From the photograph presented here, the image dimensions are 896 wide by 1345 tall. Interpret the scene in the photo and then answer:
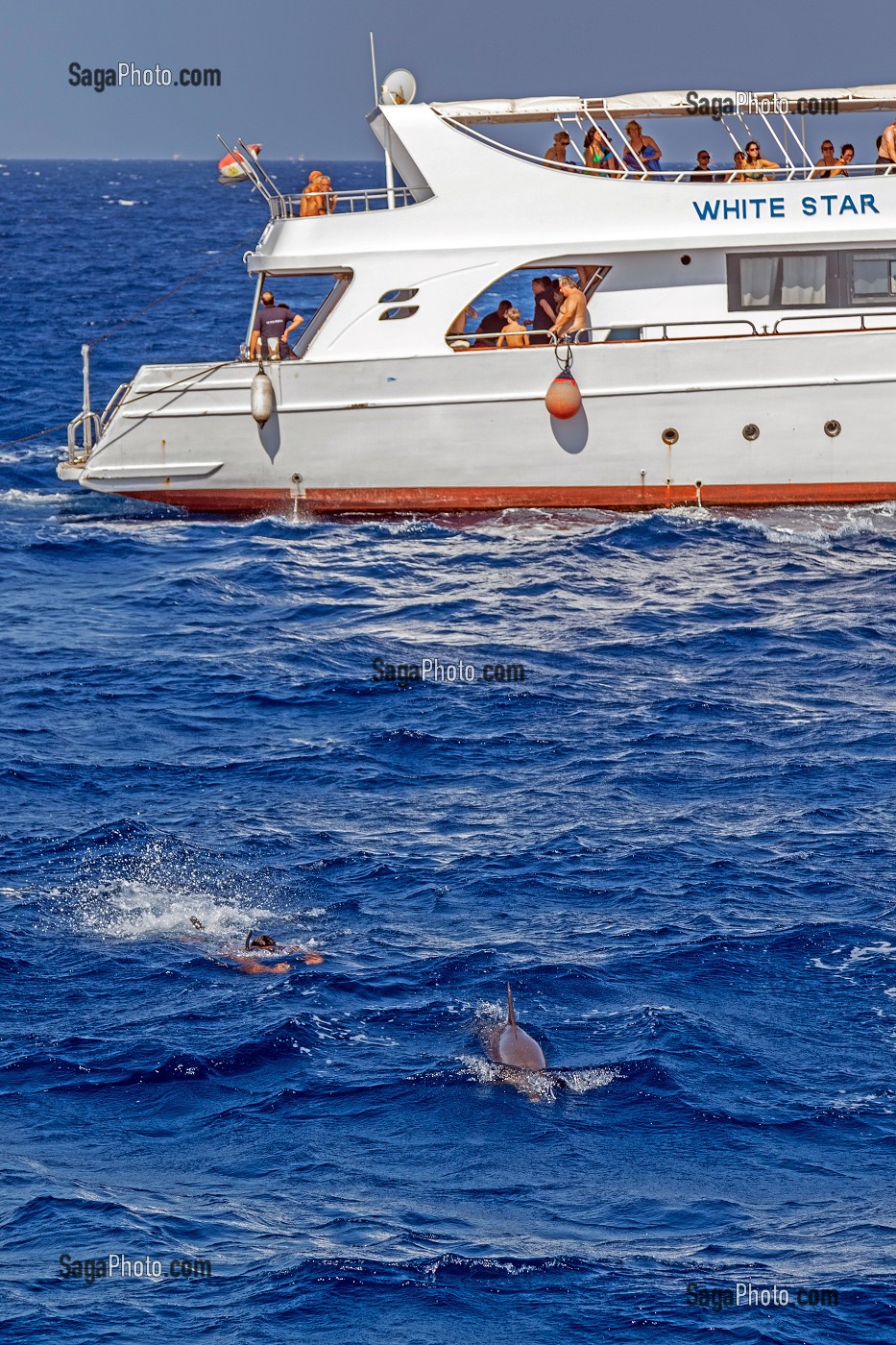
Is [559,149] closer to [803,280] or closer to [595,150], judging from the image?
[595,150]

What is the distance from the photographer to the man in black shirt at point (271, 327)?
26109mm

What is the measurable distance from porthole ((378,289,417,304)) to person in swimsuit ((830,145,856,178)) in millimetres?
6034

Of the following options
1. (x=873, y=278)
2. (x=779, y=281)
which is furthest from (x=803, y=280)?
(x=873, y=278)

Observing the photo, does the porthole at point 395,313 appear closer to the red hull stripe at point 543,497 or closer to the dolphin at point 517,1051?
the red hull stripe at point 543,497

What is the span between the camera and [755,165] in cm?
2562

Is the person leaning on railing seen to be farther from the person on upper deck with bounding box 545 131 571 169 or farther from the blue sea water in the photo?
the blue sea water

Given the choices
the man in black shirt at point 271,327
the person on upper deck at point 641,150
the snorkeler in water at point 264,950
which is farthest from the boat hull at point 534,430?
the snorkeler in water at point 264,950

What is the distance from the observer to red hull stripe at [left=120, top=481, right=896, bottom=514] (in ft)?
83.8

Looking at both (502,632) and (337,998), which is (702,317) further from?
(337,998)

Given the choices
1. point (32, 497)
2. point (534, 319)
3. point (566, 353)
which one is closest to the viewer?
point (566, 353)

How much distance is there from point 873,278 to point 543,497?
5.51 meters

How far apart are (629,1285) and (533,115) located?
19.9 meters

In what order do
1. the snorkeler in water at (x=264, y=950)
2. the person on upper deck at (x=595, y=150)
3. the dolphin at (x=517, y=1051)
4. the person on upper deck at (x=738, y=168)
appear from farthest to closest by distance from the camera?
the person on upper deck at (x=595, y=150), the person on upper deck at (x=738, y=168), the snorkeler in water at (x=264, y=950), the dolphin at (x=517, y=1051)

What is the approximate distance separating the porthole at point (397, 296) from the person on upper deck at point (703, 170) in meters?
4.19
